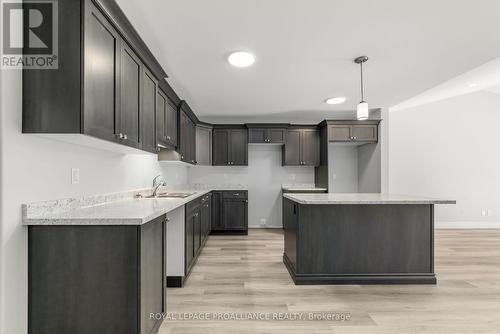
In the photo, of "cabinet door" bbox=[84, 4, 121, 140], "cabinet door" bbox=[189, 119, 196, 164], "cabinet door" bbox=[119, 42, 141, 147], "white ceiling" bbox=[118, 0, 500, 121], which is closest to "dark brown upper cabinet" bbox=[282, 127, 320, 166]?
"white ceiling" bbox=[118, 0, 500, 121]

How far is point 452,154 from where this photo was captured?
243 inches

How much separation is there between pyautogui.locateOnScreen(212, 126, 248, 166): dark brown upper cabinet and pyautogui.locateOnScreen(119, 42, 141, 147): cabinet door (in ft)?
11.3

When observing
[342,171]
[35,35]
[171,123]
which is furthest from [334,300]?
[342,171]

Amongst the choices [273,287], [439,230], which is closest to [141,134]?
[273,287]

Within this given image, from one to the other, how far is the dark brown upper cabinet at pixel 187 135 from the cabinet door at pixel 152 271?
92.0 inches

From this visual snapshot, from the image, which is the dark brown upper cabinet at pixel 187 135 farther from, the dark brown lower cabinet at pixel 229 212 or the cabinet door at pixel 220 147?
the dark brown lower cabinet at pixel 229 212

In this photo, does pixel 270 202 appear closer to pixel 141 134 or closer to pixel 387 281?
pixel 387 281

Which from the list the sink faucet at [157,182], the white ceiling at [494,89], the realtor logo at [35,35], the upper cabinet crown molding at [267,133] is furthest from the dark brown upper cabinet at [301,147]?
the realtor logo at [35,35]

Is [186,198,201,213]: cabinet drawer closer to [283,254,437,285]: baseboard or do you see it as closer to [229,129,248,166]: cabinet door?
[283,254,437,285]: baseboard

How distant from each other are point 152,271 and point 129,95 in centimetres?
138

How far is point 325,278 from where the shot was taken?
9.94ft

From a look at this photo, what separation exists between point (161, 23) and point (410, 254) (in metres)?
3.35

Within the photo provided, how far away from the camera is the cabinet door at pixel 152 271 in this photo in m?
1.73

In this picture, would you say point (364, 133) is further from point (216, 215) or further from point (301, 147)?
point (216, 215)
